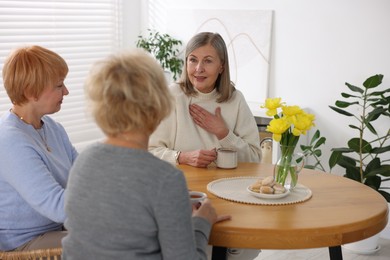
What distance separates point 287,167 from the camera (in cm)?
228

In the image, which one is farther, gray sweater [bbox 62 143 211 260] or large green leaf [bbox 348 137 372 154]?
large green leaf [bbox 348 137 372 154]

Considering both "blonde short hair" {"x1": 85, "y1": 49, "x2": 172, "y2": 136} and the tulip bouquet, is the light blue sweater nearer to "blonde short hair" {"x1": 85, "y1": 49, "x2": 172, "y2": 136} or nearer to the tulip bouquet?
"blonde short hair" {"x1": 85, "y1": 49, "x2": 172, "y2": 136}

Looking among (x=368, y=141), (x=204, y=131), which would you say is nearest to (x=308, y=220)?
(x=204, y=131)

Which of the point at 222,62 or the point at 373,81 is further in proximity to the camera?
the point at 373,81

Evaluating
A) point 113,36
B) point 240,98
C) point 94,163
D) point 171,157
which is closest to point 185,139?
point 171,157

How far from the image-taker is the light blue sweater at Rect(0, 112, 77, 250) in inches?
81.4

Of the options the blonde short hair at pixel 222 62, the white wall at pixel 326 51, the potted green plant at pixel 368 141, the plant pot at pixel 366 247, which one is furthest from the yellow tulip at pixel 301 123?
the white wall at pixel 326 51

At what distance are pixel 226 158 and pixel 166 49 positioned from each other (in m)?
2.49

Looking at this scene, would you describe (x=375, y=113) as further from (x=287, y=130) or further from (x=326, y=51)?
(x=287, y=130)

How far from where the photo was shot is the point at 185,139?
290 centimetres

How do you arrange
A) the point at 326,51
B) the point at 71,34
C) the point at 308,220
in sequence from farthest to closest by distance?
1. the point at 71,34
2. the point at 326,51
3. the point at 308,220

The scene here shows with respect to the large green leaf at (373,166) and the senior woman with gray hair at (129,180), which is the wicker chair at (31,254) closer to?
the senior woman with gray hair at (129,180)

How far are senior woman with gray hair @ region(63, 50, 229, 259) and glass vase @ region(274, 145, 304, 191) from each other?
0.78 m

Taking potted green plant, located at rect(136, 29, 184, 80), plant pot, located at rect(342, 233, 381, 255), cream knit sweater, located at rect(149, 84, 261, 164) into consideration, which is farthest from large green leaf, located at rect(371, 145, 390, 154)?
potted green plant, located at rect(136, 29, 184, 80)
